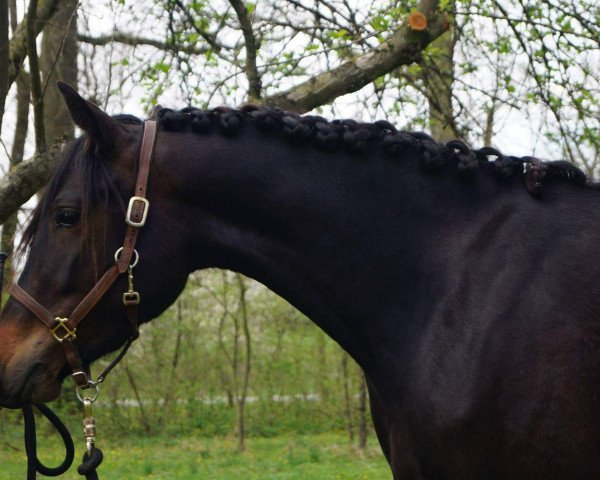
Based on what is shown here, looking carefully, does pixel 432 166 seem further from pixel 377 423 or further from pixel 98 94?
pixel 98 94

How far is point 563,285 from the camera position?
8.41 ft

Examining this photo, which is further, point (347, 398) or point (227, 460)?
point (347, 398)

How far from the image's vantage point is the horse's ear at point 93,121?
2.69 meters

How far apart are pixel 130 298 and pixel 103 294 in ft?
0.30

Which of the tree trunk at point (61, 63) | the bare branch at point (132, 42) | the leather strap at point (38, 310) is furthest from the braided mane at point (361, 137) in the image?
the tree trunk at point (61, 63)

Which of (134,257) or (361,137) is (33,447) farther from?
(361,137)

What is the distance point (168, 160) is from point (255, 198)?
335mm

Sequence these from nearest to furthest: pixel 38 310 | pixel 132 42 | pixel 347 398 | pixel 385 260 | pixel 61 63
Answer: pixel 38 310, pixel 385 260, pixel 132 42, pixel 61 63, pixel 347 398

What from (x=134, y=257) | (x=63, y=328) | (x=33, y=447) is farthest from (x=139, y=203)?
(x=33, y=447)

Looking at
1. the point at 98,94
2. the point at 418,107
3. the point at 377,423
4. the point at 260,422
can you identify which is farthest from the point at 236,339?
the point at 377,423

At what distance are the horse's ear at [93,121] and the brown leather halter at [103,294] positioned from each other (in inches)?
5.0

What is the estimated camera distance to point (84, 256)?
8.75 ft

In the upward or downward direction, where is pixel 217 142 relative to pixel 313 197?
upward

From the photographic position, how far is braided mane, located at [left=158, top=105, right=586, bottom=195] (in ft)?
9.14
